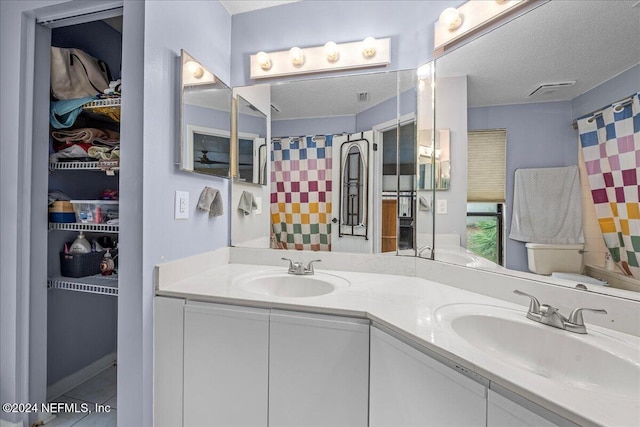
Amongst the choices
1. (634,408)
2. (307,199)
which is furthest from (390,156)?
(634,408)

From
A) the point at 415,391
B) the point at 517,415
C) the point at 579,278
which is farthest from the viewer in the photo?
the point at 579,278

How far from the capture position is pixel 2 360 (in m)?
1.47

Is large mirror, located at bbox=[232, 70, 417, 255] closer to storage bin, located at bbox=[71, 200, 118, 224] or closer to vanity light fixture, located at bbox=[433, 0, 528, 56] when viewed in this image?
vanity light fixture, located at bbox=[433, 0, 528, 56]

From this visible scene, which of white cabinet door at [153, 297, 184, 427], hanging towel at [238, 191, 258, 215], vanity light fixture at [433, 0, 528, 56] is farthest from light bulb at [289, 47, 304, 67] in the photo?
white cabinet door at [153, 297, 184, 427]

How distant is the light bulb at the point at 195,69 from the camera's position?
56.8 inches

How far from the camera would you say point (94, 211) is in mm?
1522

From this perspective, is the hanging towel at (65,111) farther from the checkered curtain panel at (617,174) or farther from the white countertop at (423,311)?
the checkered curtain panel at (617,174)

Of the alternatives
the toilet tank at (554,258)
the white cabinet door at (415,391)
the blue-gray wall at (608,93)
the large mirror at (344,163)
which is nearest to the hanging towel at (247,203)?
the large mirror at (344,163)

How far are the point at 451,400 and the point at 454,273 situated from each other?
26.8 inches

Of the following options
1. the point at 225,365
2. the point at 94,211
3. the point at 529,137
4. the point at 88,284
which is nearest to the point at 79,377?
the point at 88,284

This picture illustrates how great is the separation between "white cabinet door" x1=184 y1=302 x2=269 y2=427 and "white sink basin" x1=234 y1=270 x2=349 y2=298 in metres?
0.28

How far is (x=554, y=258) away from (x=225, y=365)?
1.36 m

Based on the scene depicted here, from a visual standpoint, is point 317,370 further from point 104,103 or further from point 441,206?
point 104,103

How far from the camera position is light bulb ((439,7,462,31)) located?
1379mm
